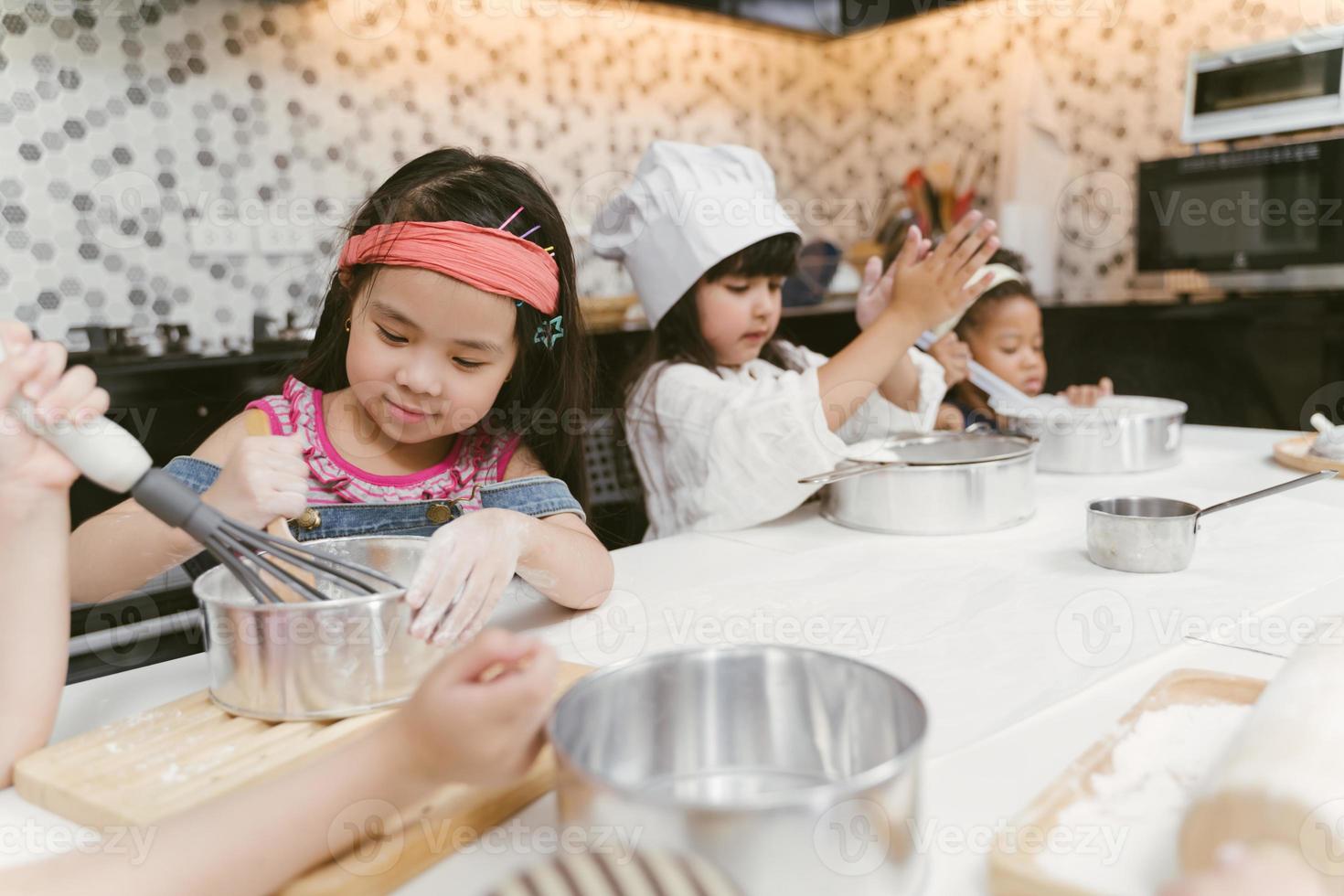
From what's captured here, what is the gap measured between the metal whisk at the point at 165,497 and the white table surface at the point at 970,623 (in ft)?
0.52

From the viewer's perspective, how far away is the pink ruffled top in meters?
1.01

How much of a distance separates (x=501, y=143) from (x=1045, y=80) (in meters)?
1.63

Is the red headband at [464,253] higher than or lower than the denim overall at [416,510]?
higher

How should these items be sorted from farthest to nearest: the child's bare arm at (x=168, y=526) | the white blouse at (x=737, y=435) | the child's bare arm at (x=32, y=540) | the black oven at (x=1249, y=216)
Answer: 1. the black oven at (x=1249, y=216)
2. the white blouse at (x=737, y=435)
3. the child's bare arm at (x=168, y=526)
4. the child's bare arm at (x=32, y=540)

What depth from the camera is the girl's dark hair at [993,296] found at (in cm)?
190

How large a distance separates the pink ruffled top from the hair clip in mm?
143

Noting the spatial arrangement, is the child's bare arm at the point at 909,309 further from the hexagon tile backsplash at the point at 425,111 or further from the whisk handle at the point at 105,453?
the whisk handle at the point at 105,453

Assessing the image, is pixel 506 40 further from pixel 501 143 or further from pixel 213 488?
pixel 213 488

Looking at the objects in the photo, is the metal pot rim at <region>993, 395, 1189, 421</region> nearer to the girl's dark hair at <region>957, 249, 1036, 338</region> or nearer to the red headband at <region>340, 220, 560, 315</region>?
the girl's dark hair at <region>957, 249, 1036, 338</region>

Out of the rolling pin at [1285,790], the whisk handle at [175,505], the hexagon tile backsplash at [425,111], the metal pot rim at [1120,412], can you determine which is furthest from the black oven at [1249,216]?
the whisk handle at [175,505]

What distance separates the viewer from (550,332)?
1024mm

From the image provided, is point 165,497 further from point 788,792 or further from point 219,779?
point 788,792

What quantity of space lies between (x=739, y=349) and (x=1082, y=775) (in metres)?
1.06

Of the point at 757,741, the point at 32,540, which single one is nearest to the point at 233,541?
the point at 32,540
